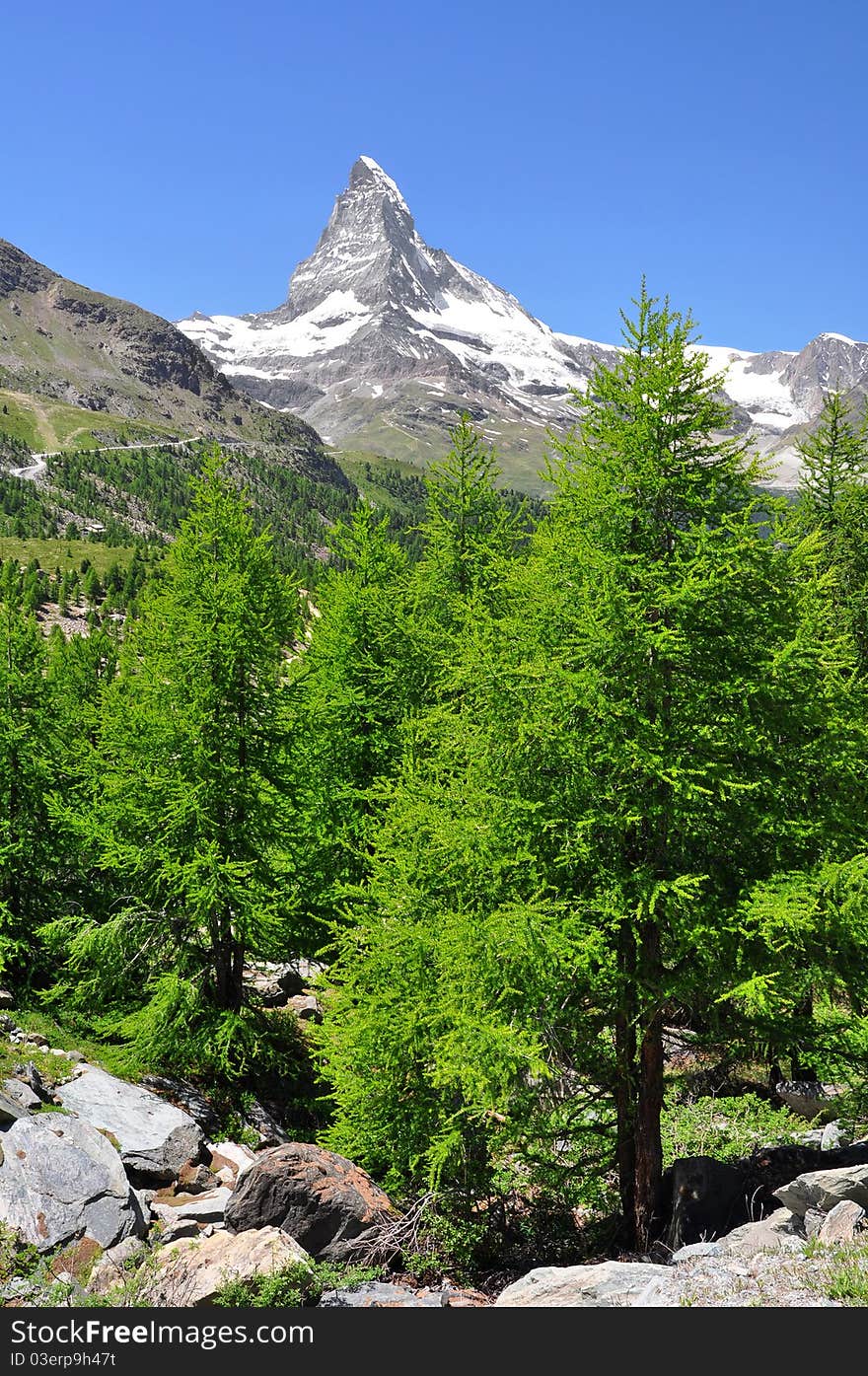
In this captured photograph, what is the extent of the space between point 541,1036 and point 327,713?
1048cm

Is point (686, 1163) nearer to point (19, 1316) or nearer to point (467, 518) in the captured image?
point (19, 1316)

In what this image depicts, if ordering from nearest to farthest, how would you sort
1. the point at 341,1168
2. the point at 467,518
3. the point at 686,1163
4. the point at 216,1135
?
the point at 686,1163, the point at 341,1168, the point at 216,1135, the point at 467,518

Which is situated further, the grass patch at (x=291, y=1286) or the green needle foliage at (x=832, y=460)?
the green needle foliage at (x=832, y=460)

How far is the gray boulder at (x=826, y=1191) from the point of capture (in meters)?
Result: 8.04

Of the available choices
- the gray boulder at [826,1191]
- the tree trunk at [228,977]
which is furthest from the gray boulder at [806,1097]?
the tree trunk at [228,977]

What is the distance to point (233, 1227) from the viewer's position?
10.2 metres

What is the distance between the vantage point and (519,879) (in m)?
9.74

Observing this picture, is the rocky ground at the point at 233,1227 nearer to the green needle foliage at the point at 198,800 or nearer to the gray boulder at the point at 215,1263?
the gray boulder at the point at 215,1263

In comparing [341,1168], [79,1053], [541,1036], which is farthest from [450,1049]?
[79,1053]

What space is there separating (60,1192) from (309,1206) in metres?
3.19

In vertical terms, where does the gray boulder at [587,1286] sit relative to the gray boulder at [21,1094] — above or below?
above

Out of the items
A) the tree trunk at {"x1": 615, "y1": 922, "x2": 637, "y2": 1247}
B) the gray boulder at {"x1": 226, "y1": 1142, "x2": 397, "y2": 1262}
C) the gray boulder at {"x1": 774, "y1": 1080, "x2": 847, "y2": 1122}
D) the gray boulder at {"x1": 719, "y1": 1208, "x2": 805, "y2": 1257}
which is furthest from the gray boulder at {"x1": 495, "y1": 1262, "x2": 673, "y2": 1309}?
the gray boulder at {"x1": 774, "y1": 1080, "x2": 847, "y2": 1122}

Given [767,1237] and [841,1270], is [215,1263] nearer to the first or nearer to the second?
[767,1237]

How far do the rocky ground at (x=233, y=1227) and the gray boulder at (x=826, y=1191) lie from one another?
0.01 m
